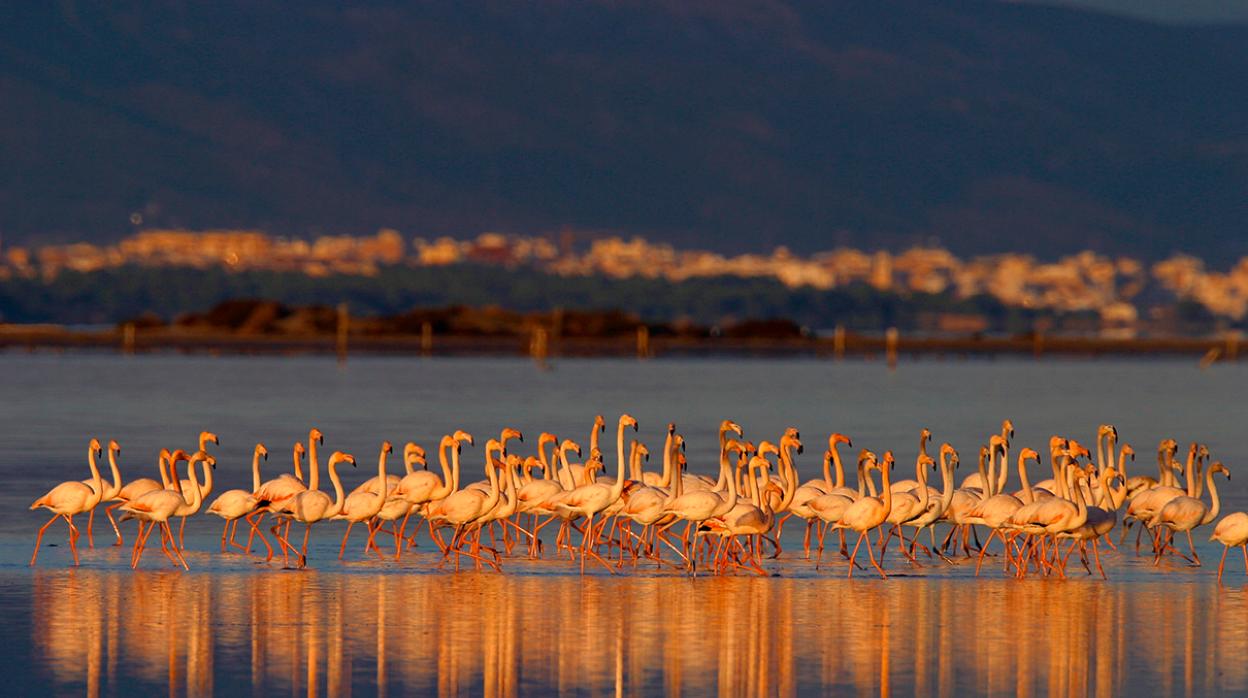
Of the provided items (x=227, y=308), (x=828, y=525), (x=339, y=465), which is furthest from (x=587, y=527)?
(x=227, y=308)

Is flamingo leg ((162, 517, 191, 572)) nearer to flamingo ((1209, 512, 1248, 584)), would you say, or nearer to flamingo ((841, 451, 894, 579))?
flamingo ((841, 451, 894, 579))

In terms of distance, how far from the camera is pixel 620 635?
1723 centimetres

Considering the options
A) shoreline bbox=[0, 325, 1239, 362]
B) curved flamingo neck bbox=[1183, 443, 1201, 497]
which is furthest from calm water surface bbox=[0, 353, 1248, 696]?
shoreline bbox=[0, 325, 1239, 362]

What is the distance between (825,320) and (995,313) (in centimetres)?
1565

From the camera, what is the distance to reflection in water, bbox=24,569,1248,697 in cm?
1529

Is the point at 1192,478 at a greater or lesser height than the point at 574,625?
greater

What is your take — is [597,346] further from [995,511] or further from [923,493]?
[995,511]

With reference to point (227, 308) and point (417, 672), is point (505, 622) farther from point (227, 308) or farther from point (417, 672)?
point (227, 308)

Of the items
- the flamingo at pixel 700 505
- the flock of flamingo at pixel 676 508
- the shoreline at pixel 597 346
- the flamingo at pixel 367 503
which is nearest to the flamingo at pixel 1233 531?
the flock of flamingo at pixel 676 508

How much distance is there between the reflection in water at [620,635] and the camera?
15289 millimetres

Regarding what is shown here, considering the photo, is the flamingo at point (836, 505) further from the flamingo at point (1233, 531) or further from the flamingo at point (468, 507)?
the flamingo at point (1233, 531)

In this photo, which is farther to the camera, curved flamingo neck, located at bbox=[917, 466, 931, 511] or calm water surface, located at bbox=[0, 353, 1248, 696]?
curved flamingo neck, located at bbox=[917, 466, 931, 511]

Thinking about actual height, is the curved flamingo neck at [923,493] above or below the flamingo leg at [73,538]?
above

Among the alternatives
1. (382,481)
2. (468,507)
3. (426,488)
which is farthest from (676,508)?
(382,481)
